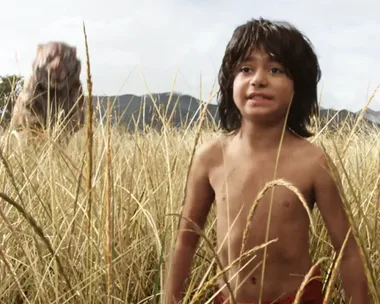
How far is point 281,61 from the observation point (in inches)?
47.0

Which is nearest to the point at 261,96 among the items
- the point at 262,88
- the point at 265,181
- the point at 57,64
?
the point at 262,88

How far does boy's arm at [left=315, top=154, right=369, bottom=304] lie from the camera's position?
114cm

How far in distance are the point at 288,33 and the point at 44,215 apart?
770 millimetres

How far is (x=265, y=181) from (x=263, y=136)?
86 mm

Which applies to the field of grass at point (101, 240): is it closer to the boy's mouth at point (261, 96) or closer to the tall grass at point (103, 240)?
the tall grass at point (103, 240)

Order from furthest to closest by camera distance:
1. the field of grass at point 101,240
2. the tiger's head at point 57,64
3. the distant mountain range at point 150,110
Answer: the tiger's head at point 57,64 < the distant mountain range at point 150,110 < the field of grass at point 101,240

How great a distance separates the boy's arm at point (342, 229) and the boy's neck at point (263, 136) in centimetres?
10

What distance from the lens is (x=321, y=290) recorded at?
123 centimetres

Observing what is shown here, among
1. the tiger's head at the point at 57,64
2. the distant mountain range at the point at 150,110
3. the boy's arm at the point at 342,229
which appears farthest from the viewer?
the tiger's head at the point at 57,64

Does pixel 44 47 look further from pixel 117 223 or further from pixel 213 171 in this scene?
pixel 213 171

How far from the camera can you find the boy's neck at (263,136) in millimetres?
1196

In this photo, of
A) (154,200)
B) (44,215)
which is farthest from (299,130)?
(44,215)

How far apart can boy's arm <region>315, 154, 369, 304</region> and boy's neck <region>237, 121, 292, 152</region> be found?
96 millimetres

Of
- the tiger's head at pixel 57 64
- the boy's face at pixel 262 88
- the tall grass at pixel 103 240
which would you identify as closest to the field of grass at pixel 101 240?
the tall grass at pixel 103 240
